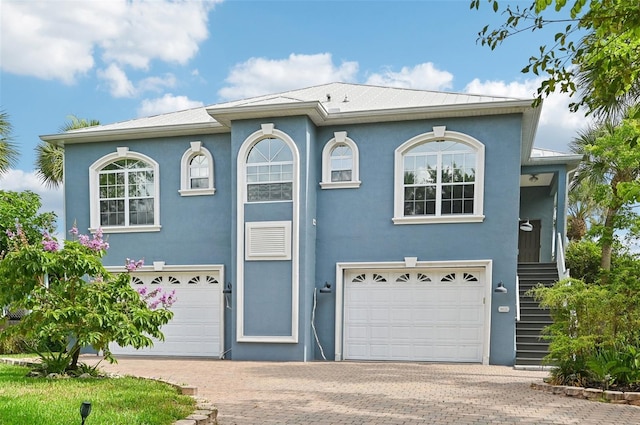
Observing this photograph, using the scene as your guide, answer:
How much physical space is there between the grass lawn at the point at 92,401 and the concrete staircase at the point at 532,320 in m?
7.38

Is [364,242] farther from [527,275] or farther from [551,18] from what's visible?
[551,18]

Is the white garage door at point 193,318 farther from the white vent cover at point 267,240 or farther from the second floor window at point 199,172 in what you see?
the second floor window at point 199,172

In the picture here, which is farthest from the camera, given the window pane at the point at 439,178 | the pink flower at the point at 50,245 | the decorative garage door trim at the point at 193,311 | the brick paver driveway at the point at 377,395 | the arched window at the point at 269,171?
the decorative garage door trim at the point at 193,311

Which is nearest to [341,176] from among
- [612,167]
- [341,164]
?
[341,164]

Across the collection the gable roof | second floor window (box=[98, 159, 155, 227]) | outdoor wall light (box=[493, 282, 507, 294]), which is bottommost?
outdoor wall light (box=[493, 282, 507, 294])

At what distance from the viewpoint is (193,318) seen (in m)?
13.0

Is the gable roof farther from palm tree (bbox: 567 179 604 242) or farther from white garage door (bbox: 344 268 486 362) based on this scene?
palm tree (bbox: 567 179 604 242)

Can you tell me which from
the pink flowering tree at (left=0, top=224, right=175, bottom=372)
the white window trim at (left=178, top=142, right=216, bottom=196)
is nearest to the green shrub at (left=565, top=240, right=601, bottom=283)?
the white window trim at (left=178, top=142, right=216, bottom=196)

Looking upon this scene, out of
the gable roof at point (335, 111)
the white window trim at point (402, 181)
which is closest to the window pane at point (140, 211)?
the gable roof at point (335, 111)

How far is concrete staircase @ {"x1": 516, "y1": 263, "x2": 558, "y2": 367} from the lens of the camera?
11182 mm

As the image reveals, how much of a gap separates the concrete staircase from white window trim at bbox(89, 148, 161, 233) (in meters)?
9.21

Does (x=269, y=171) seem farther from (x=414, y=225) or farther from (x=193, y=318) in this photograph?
(x=193, y=318)

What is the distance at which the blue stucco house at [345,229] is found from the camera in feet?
37.9

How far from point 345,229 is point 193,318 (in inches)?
177
